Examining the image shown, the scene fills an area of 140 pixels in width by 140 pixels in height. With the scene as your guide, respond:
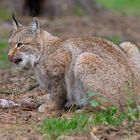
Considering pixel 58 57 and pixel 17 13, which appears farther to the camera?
pixel 17 13

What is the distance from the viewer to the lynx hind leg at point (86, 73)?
6.89 metres

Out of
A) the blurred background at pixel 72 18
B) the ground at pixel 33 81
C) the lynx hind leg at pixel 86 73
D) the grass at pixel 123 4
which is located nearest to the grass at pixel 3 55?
the ground at pixel 33 81

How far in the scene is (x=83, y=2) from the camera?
1880 cm

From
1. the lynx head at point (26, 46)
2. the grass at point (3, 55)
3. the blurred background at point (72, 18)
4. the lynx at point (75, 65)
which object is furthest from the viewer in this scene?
the blurred background at point (72, 18)

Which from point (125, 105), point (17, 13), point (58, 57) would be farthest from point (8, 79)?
point (17, 13)

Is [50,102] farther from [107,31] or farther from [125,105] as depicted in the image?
[107,31]

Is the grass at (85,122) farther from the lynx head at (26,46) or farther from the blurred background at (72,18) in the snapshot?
the blurred background at (72,18)

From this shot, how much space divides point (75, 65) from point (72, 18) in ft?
35.7

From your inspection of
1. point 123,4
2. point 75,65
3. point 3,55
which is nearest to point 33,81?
point 75,65

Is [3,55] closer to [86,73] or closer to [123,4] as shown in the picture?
[86,73]

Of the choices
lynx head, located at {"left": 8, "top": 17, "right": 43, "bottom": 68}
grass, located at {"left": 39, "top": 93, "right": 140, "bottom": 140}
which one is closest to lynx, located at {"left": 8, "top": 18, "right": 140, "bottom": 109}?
lynx head, located at {"left": 8, "top": 17, "right": 43, "bottom": 68}

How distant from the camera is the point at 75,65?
23.3 ft

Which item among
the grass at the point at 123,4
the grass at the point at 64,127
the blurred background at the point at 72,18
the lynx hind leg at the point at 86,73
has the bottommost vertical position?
the grass at the point at 64,127

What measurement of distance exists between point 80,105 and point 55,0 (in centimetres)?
1133
